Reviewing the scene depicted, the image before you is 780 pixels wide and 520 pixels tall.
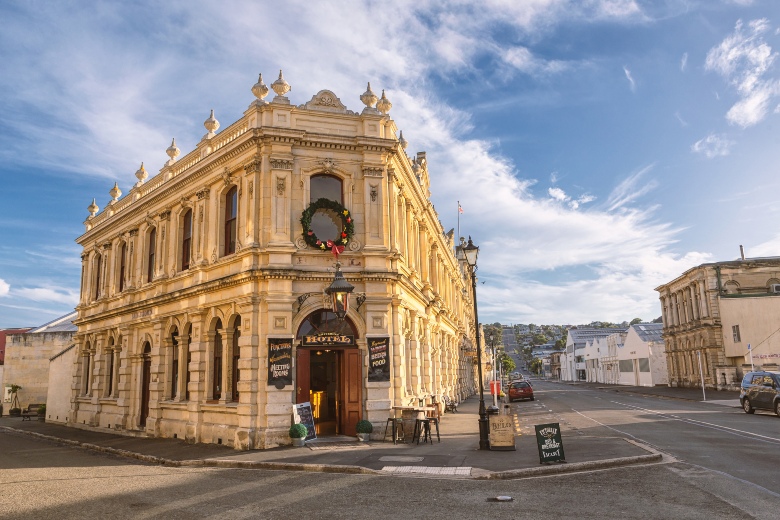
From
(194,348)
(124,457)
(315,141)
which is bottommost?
(124,457)

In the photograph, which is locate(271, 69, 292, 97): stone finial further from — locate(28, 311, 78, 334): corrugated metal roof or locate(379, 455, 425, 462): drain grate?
locate(28, 311, 78, 334): corrugated metal roof

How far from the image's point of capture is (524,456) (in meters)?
14.1

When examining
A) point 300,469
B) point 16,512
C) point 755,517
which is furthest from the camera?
point 300,469

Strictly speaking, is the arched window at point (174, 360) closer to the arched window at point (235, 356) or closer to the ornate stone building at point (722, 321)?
the arched window at point (235, 356)

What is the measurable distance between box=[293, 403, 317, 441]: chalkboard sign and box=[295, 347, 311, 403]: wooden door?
709 millimetres

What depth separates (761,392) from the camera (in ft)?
81.3

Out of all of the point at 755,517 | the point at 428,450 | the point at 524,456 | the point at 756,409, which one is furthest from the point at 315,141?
the point at 756,409

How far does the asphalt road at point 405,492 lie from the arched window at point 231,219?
835cm

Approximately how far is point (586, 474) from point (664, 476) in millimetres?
1499

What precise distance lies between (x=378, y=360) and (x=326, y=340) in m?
1.83

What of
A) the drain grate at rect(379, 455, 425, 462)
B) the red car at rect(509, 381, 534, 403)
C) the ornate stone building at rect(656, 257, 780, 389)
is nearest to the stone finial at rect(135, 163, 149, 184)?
the drain grate at rect(379, 455, 425, 462)

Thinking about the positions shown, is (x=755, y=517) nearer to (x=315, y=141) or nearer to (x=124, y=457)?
(x=315, y=141)

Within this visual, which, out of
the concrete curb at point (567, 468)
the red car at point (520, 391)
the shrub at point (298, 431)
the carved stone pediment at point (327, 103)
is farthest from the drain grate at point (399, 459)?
the red car at point (520, 391)

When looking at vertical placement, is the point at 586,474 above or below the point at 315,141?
below
